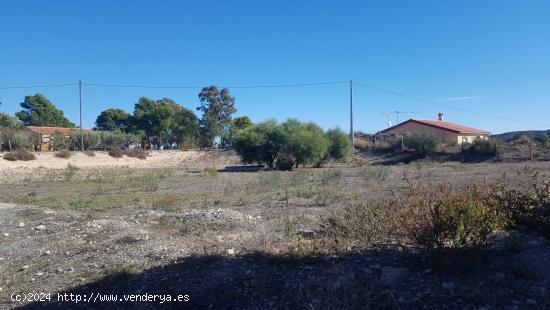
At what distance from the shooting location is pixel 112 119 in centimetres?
8850

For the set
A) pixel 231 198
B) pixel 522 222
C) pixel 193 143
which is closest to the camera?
pixel 522 222

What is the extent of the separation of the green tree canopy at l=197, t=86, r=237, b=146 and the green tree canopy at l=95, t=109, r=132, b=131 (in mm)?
15043

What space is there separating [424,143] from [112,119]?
60925 millimetres

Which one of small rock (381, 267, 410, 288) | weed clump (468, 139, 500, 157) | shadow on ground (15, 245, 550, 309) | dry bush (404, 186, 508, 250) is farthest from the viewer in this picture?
weed clump (468, 139, 500, 157)

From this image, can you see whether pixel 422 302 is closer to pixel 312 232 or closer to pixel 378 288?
pixel 378 288

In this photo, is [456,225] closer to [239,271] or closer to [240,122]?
[239,271]

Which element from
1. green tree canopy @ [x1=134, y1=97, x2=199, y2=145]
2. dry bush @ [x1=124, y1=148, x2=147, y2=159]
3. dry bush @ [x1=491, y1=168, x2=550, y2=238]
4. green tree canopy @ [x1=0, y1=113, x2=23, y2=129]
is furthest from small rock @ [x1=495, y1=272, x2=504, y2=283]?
green tree canopy @ [x1=134, y1=97, x2=199, y2=145]

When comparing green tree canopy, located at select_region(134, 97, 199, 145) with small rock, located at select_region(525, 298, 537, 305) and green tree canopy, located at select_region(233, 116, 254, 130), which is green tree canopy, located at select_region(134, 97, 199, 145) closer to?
green tree canopy, located at select_region(233, 116, 254, 130)

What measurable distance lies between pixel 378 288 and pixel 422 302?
0.51 metres

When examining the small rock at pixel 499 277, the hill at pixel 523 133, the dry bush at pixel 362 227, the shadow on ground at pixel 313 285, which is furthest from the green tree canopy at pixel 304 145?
the small rock at pixel 499 277

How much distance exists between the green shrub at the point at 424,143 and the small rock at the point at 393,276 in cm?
4912

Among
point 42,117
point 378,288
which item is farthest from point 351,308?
point 42,117

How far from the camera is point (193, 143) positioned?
8050cm

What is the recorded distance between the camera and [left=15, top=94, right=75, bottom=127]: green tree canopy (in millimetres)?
85812
